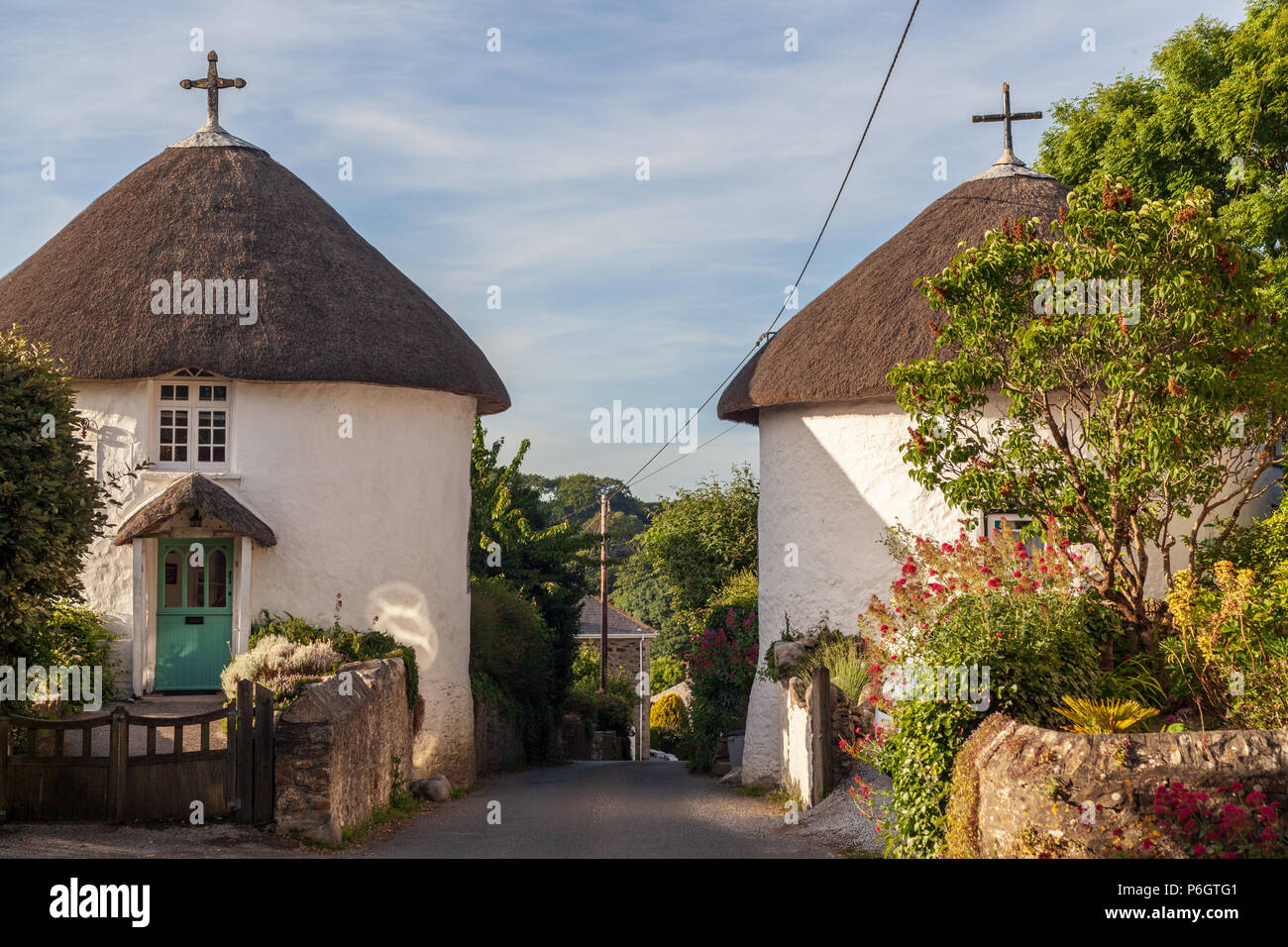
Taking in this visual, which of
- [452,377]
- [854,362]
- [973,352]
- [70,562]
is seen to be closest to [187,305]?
[452,377]

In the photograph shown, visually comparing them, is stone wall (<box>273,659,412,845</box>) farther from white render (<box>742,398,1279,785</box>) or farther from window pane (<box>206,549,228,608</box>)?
white render (<box>742,398,1279,785</box>)

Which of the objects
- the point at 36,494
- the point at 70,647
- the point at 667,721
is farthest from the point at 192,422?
the point at 667,721

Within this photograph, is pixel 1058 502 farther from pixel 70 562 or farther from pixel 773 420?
pixel 70 562

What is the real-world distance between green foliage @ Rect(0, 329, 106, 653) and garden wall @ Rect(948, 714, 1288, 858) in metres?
7.70

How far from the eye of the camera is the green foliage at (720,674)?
19.1m

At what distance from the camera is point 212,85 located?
59.9 feet

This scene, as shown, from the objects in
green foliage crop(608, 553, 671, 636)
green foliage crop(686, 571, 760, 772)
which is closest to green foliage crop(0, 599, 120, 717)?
green foliage crop(686, 571, 760, 772)

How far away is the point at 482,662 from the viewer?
2016 cm

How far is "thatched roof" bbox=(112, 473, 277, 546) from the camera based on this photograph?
14.7 m

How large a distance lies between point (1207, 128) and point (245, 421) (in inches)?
557

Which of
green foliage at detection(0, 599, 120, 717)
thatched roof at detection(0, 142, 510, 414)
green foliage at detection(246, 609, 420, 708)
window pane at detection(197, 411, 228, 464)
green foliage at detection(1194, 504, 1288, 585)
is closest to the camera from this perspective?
green foliage at detection(1194, 504, 1288, 585)

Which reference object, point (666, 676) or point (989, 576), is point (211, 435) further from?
point (666, 676)
